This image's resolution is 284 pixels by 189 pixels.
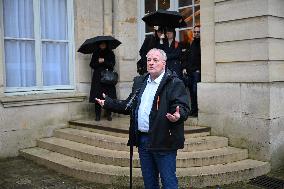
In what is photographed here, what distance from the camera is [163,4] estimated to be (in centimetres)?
934

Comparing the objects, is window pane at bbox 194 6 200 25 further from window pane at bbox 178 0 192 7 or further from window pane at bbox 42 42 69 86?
window pane at bbox 42 42 69 86

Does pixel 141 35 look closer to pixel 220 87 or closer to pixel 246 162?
pixel 220 87

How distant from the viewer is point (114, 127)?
7559 millimetres

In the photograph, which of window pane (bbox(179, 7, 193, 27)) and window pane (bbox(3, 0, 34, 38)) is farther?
window pane (bbox(179, 7, 193, 27))

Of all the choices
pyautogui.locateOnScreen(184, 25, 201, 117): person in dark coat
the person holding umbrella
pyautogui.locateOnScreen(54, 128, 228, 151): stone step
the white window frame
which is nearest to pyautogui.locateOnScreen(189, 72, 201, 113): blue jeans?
pyautogui.locateOnScreen(184, 25, 201, 117): person in dark coat

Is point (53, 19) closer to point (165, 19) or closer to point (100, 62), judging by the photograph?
point (100, 62)

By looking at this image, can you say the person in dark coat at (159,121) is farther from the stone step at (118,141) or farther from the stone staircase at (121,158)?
the stone step at (118,141)

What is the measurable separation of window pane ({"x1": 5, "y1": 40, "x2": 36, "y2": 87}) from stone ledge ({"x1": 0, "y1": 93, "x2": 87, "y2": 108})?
42cm

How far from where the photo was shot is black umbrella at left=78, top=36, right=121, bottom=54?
8.23 meters

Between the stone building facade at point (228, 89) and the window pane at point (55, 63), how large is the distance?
0.83 ft

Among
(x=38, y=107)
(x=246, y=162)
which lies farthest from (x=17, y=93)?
(x=246, y=162)

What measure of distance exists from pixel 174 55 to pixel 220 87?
1.07 metres

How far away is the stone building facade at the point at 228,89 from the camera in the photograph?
6.70m

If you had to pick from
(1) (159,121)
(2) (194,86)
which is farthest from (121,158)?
(1) (159,121)
